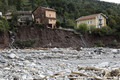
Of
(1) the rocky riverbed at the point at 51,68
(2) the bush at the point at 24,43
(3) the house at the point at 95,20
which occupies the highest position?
(3) the house at the point at 95,20

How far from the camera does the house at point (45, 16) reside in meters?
37.6

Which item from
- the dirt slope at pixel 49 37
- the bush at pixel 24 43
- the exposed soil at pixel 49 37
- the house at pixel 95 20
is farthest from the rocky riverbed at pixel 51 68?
the house at pixel 95 20

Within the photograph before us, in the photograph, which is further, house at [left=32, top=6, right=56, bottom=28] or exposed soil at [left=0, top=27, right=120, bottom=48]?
house at [left=32, top=6, right=56, bottom=28]

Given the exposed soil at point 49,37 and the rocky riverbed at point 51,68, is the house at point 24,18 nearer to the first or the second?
the exposed soil at point 49,37

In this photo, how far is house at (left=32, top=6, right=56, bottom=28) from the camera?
3756cm

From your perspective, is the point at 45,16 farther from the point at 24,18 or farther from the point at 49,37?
the point at 24,18

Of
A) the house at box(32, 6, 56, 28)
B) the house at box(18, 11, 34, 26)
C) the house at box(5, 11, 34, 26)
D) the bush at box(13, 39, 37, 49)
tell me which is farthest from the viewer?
the house at box(18, 11, 34, 26)

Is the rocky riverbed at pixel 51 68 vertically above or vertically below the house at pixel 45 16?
below

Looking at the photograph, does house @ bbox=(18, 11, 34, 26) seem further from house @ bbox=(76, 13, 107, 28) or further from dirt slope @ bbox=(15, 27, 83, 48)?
house @ bbox=(76, 13, 107, 28)

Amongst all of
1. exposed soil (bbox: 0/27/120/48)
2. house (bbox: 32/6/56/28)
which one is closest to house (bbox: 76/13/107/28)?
exposed soil (bbox: 0/27/120/48)

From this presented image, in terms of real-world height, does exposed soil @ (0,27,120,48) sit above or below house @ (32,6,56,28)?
below

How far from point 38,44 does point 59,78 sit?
26.7 metres

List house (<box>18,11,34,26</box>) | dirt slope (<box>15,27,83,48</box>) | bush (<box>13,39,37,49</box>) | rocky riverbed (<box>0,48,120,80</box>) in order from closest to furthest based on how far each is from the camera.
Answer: rocky riverbed (<box>0,48,120,80</box>) < bush (<box>13,39,37,49</box>) < dirt slope (<box>15,27,83,48</box>) < house (<box>18,11,34,26</box>)

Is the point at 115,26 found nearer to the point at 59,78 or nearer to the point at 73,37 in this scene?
the point at 73,37
